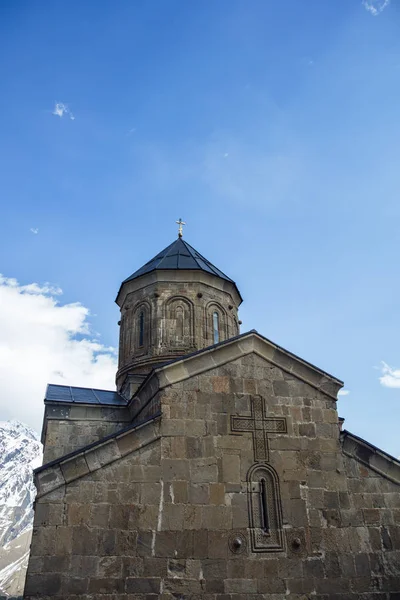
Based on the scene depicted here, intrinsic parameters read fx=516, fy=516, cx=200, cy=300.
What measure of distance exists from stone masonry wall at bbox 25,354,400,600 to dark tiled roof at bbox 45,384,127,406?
385cm

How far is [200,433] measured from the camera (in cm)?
822

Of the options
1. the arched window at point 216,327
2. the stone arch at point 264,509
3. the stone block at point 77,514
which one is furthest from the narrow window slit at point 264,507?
the arched window at point 216,327

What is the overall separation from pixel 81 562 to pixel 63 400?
485 centimetres

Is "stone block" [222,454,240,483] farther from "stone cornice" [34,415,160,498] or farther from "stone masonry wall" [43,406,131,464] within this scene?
"stone masonry wall" [43,406,131,464]

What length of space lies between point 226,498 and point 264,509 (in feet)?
2.19

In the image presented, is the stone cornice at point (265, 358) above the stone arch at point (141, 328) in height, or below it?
below

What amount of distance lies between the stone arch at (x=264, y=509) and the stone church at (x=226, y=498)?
0.06 feet

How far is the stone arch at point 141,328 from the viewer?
13586 millimetres

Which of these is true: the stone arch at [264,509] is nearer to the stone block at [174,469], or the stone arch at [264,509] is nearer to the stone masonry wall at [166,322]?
the stone block at [174,469]

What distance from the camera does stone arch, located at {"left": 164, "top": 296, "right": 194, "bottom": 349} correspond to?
13.3m

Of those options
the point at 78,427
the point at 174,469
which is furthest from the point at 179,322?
the point at 174,469

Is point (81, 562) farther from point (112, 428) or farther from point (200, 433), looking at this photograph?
point (112, 428)

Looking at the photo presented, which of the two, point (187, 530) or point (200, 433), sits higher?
point (200, 433)

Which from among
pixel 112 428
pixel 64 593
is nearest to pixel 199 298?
pixel 112 428
